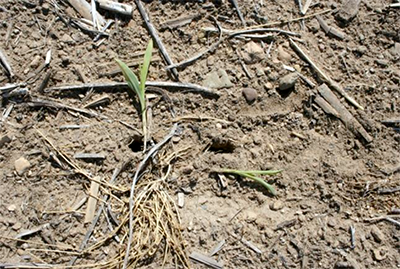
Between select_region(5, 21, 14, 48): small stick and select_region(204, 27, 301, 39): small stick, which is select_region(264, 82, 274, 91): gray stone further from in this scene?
select_region(5, 21, 14, 48): small stick

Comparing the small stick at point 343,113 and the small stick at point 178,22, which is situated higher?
the small stick at point 178,22

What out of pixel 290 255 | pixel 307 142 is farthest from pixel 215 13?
pixel 290 255

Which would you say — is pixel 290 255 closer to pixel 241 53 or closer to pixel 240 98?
pixel 240 98

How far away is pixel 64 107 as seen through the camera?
2385 mm

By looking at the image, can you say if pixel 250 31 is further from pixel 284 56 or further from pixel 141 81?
pixel 141 81

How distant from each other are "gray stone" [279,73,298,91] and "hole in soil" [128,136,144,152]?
863 millimetres

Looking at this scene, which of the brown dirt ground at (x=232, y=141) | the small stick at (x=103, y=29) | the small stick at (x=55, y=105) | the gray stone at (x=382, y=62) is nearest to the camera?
the brown dirt ground at (x=232, y=141)

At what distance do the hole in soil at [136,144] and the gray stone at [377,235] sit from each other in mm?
1351

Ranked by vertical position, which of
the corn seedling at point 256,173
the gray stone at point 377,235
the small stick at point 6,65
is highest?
the small stick at point 6,65

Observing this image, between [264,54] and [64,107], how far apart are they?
1185 millimetres

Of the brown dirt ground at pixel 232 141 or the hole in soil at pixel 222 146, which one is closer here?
the brown dirt ground at pixel 232 141

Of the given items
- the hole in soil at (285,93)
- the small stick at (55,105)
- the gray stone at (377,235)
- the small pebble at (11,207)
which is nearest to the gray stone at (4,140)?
the small stick at (55,105)

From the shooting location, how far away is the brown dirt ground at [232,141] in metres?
2.27

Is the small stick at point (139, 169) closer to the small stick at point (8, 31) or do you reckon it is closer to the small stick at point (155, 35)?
the small stick at point (155, 35)
